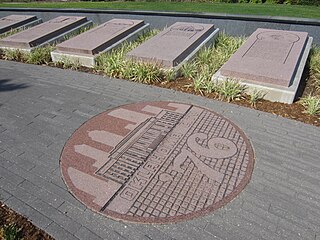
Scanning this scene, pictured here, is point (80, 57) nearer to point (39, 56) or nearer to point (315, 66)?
point (39, 56)

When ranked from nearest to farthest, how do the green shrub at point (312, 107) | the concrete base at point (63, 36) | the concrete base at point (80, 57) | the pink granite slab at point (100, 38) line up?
the green shrub at point (312, 107) < the concrete base at point (80, 57) < the pink granite slab at point (100, 38) < the concrete base at point (63, 36)

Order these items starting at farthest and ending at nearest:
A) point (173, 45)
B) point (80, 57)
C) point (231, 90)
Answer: point (80, 57), point (173, 45), point (231, 90)

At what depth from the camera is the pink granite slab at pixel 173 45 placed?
5934 millimetres

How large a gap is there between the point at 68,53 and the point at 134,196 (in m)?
5.02

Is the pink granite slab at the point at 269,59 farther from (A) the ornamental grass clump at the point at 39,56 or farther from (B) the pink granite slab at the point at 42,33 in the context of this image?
(B) the pink granite slab at the point at 42,33

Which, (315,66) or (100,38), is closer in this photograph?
(315,66)

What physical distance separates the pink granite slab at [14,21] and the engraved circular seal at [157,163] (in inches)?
283

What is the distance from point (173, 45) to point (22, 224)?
500 centimetres

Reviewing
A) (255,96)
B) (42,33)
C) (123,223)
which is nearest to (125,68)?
(255,96)

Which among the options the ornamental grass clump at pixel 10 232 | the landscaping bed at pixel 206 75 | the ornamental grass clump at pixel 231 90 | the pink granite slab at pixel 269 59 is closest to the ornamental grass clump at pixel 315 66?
the landscaping bed at pixel 206 75

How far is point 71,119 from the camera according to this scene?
4.55 metres

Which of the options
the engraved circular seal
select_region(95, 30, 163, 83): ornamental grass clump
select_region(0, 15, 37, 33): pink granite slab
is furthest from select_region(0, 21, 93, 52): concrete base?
the engraved circular seal

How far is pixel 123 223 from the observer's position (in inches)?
108

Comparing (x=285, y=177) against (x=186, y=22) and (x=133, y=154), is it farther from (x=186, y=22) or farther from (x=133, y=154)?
(x=186, y=22)
